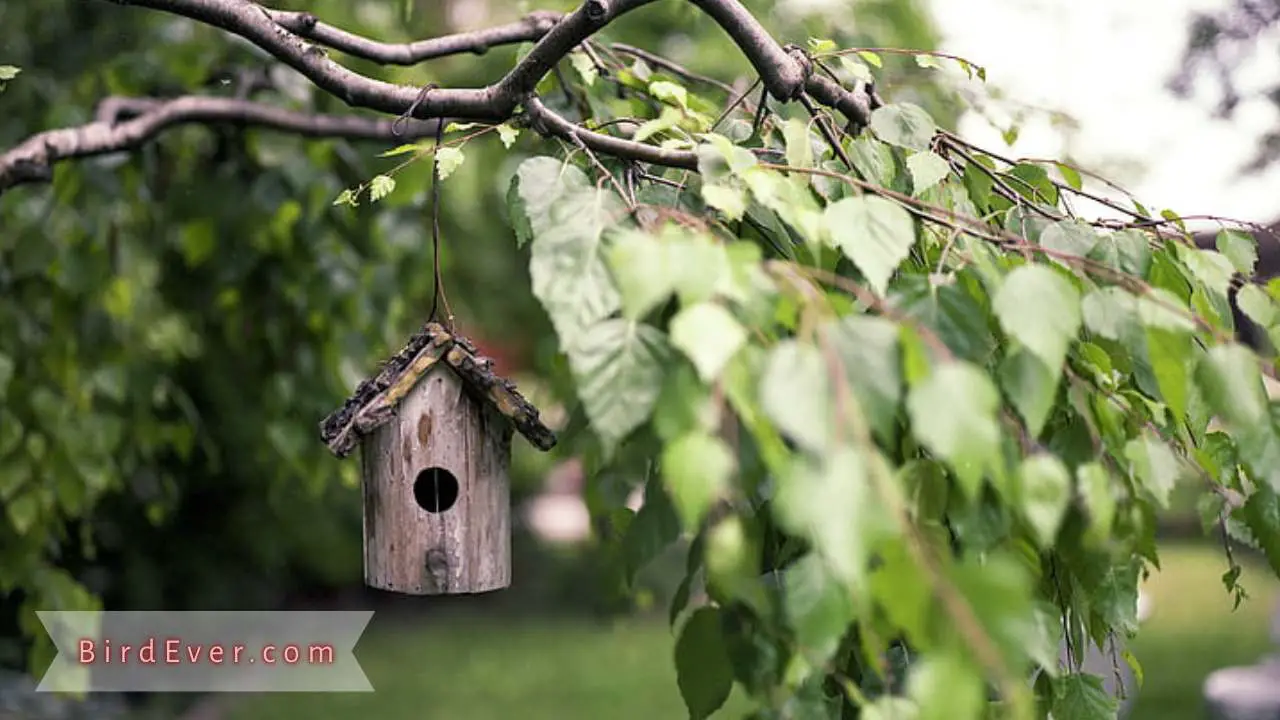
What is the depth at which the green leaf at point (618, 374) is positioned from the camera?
871mm

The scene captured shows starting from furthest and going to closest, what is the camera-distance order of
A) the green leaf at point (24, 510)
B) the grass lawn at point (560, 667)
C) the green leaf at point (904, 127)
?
the grass lawn at point (560, 667) < the green leaf at point (24, 510) < the green leaf at point (904, 127)

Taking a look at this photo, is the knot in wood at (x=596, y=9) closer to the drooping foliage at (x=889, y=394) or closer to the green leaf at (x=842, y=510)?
the drooping foliage at (x=889, y=394)

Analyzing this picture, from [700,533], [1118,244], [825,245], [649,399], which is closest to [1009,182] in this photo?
[1118,244]

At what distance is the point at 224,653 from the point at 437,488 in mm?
4812

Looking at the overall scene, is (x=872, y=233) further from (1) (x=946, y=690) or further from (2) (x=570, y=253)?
(1) (x=946, y=690)

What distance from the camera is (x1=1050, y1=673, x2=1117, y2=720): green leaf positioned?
3.89 ft

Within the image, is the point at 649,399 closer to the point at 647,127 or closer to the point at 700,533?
the point at 700,533

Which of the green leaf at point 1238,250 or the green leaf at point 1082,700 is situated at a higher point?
the green leaf at point 1238,250

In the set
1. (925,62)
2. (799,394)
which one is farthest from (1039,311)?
(925,62)

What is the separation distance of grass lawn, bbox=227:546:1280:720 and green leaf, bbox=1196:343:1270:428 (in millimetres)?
3934

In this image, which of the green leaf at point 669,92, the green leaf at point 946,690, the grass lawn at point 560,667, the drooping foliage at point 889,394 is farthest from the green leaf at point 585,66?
the grass lawn at point 560,667

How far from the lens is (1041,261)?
1.16 metres

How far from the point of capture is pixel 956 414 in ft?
2.54

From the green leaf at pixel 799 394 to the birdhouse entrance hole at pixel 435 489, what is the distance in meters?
0.87
